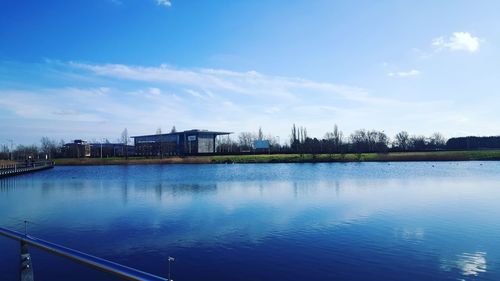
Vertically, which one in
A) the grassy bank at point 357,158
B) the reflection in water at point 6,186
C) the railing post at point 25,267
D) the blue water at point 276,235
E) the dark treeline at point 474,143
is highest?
the dark treeline at point 474,143

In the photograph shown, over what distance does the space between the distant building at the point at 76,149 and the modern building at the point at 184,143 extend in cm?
2146

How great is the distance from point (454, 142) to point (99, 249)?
143 metres

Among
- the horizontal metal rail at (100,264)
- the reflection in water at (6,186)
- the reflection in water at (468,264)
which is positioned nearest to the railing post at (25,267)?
the horizontal metal rail at (100,264)

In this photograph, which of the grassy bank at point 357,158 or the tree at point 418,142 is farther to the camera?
the tree at point 418,142

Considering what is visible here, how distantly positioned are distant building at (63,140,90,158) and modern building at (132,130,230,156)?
845 inches

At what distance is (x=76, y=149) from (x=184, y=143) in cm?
3942

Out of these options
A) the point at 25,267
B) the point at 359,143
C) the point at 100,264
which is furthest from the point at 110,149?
the point at 100,264

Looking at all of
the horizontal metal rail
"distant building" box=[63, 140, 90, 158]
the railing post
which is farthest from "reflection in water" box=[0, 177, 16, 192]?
"distant building" box=[63, 140, 90, 158]

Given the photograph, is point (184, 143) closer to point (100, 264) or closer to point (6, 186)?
point (6, 186)

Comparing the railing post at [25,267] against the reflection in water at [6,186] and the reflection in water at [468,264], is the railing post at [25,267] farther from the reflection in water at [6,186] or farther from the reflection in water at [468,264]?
the reflection in water at [6,186]

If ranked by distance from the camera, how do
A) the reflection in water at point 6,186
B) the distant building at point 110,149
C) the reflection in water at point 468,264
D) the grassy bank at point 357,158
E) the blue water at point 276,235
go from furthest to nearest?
1. the distant building at point 110,149
2. the grassy bank at point 357,158
3. the reflection in water at point 6,186
4. the blue water at point 276,235
5. the reflection in water at point 468,264

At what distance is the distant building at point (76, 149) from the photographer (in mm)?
143225

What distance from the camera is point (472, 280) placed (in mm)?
9742

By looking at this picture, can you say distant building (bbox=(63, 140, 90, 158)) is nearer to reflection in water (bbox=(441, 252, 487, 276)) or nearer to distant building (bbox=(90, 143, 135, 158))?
distant building (bbox=(90, 143, 135, 158))
